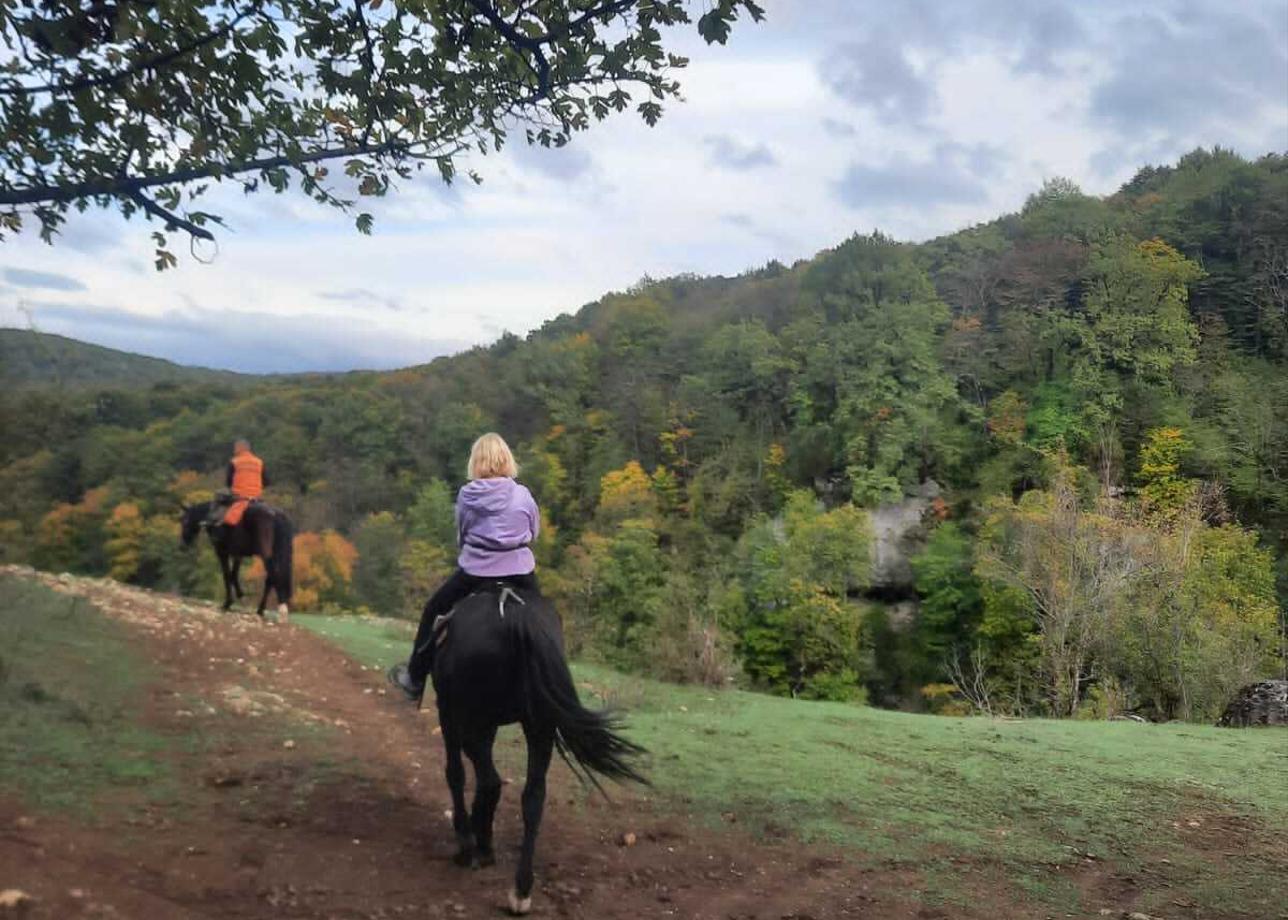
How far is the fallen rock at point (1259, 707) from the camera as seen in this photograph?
11.3 meters

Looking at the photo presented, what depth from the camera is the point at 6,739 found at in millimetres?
5730

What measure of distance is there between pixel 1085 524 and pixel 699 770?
20.2 meters

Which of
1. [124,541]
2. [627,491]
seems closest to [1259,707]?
[124,541]

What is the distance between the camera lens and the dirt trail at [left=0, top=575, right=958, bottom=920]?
4.10 metres

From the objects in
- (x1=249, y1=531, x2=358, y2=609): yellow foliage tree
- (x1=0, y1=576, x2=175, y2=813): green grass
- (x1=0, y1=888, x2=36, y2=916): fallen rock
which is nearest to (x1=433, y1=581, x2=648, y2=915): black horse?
(x1=0, y1=888, x2=36, y2=916): fallen rock

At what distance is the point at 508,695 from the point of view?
4648 mm

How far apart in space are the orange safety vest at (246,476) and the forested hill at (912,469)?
6.70 m

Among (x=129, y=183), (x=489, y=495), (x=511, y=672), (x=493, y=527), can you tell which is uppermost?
(x=129, y=183)

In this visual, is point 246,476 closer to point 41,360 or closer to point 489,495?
point 41,360

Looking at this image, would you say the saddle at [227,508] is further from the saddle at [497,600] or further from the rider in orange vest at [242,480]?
the saddle at [497,600]

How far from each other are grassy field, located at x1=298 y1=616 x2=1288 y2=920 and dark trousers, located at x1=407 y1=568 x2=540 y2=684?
7.25ft

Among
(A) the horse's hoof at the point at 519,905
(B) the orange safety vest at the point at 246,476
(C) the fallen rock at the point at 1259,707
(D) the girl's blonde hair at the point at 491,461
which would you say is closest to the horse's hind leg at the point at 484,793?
(A) the horse's hoof at the point at 519,905

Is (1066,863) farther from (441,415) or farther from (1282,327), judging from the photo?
(441,415)

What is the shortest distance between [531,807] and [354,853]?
1.11 m
